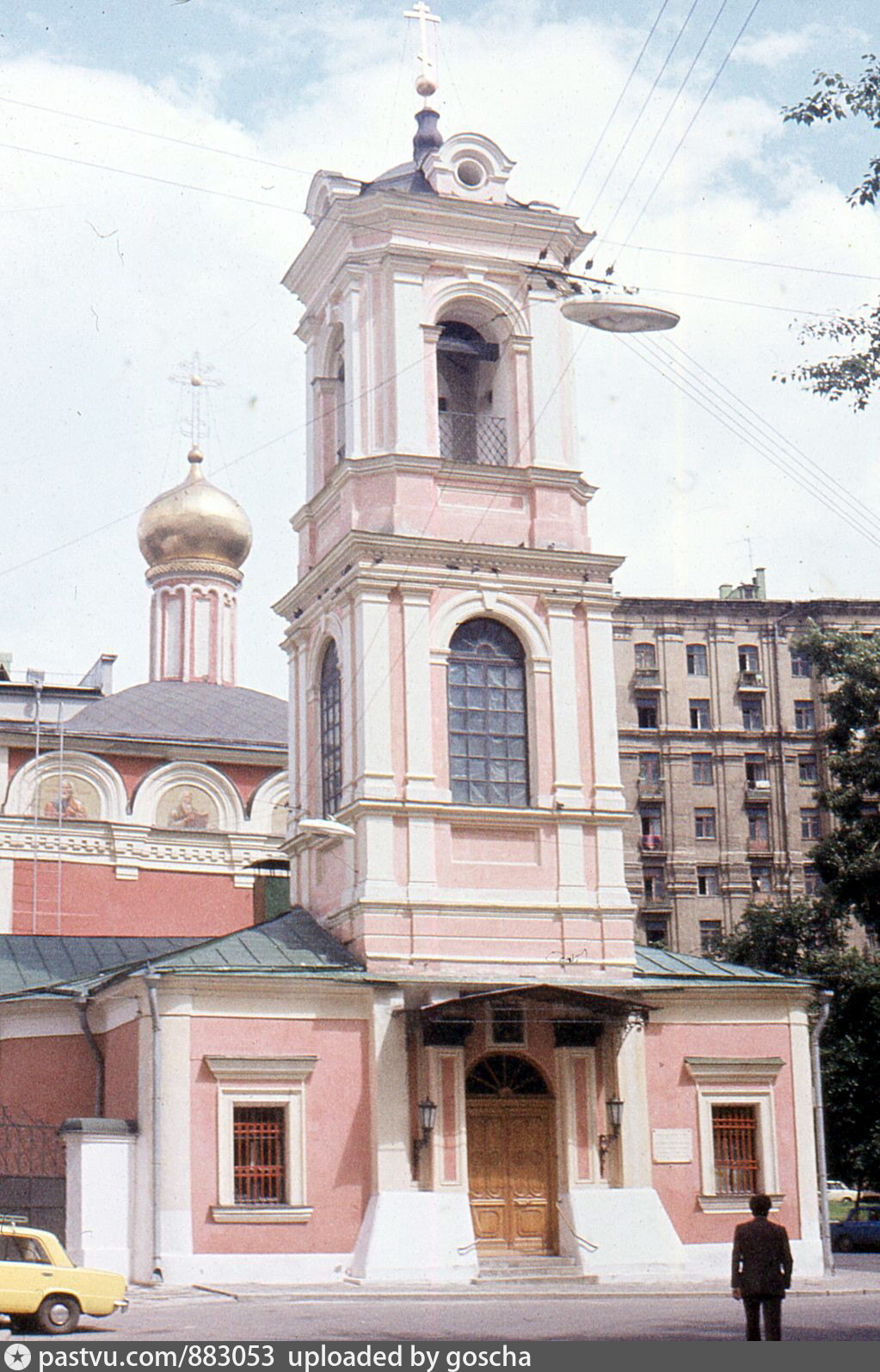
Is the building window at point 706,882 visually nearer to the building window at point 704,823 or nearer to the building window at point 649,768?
the building window at point 704,823

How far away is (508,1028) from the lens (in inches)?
874

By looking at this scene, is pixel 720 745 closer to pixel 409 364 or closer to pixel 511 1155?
pixel 409 364

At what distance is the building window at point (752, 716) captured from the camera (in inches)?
2352

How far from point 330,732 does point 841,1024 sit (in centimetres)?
1429

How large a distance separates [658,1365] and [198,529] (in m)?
33.2

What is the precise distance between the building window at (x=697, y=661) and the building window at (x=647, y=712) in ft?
5.19

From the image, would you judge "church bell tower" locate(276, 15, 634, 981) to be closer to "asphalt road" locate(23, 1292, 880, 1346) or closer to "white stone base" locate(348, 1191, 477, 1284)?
"white stone base" locate(348, 1191, 477, 1284)

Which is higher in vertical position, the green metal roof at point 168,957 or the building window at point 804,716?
the building window at point 804,716

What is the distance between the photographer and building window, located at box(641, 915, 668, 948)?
187 ft

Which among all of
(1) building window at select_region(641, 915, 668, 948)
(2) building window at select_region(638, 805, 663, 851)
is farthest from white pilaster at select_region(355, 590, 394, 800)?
(2) building window at select_region(638, 805, 663, 851)

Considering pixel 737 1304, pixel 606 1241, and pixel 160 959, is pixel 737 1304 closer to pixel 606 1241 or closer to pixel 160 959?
pixel 606 1241

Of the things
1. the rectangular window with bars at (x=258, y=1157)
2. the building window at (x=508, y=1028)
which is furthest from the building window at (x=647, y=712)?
the rectangular window with bars at (x=258, y=1157)

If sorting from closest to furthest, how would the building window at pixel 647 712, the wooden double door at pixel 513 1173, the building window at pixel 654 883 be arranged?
1. the wooden double door at pixel 513 1173
2. the building window at pixel 654 883
3. the building window at pixel 647 712

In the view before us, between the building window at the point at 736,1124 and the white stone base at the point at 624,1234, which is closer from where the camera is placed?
the white stone base at the point at 624,1234
